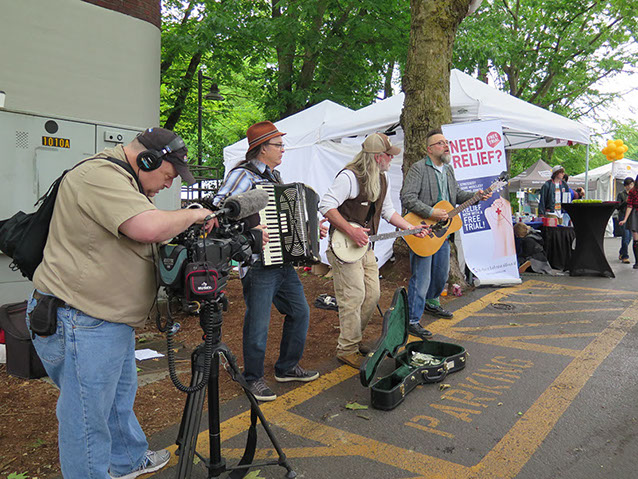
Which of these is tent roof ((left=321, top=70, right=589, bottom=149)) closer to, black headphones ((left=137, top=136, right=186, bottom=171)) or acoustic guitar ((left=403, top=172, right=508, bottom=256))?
acoustic guitar ((left=403, top=172, right=508, bottom=256))

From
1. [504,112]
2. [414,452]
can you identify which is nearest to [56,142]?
[414,452]

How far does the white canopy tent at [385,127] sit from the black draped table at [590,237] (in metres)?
1.26

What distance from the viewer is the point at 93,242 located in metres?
2.06

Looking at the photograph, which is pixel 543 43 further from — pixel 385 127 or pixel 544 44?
pixel 385 127

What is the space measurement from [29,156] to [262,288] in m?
3.27

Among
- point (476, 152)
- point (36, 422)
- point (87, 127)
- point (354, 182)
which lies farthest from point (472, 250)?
point (36, 422)

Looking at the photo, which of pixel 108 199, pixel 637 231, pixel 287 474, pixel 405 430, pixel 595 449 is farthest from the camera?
pixel 637 231

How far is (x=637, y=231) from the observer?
34.2 feet

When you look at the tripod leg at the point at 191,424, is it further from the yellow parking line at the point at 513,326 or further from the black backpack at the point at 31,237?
the yellow parking line at the point at 513,326

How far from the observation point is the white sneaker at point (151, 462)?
266cm

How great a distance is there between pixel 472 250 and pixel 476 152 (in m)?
1.53

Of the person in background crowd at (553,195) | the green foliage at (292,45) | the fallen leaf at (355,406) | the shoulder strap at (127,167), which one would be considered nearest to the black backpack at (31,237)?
the shoulder strap at (127,167)

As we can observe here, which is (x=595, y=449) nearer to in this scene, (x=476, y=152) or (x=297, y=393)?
(x=297, y=393)

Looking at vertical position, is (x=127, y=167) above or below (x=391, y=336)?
above
